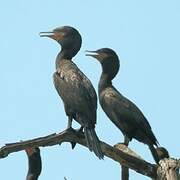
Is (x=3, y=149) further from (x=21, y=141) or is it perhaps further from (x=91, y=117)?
(x=91, y=117)

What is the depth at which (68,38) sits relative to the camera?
1381 cm

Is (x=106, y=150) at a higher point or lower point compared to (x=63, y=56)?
lower

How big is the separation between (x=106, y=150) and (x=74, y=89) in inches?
57.3

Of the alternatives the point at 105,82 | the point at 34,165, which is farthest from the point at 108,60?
the point at 34,165

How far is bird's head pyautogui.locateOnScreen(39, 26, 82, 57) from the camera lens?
13.8 meters

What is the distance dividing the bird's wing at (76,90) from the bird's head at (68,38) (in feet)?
1.96

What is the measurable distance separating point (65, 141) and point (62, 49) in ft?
8.90

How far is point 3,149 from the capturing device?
10.7 meters

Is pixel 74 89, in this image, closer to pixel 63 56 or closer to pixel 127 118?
pixel 63 56

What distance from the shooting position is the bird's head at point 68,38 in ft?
45.1

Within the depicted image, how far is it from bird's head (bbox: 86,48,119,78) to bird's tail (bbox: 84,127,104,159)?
295 cm

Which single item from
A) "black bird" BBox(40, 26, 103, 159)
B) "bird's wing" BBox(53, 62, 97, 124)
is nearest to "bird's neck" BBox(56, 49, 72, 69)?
"black bird" BBox(40, 26, 103, 159)

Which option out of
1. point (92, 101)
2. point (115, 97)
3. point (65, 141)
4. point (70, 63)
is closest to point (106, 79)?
point (115, 97)

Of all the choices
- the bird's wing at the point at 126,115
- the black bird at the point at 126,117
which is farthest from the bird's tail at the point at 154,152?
the bird's wing at the point at 126,115
